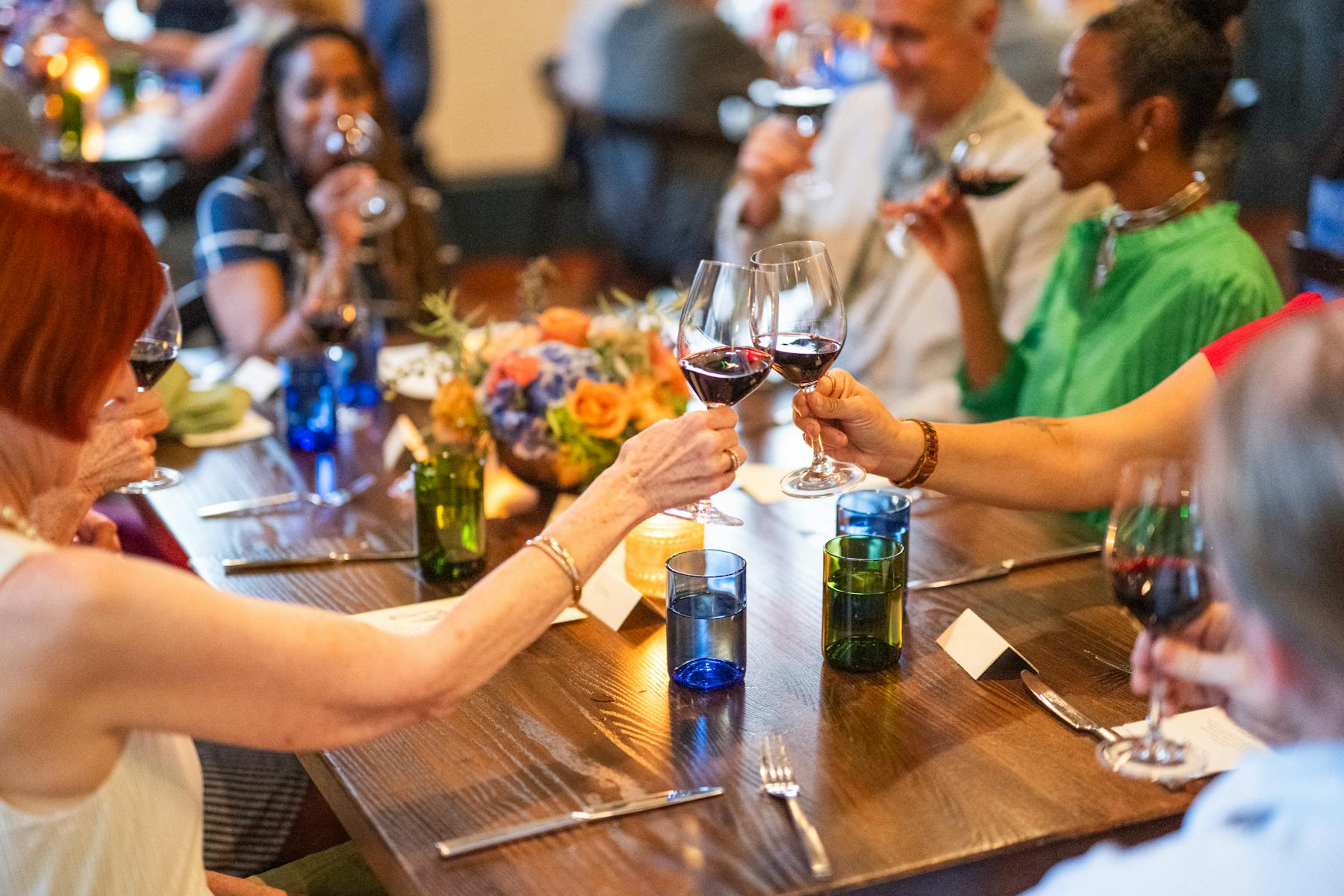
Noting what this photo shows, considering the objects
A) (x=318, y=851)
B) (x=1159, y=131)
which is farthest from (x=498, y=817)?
(x=1159, y=131)

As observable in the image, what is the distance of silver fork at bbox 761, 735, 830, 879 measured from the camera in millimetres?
1162

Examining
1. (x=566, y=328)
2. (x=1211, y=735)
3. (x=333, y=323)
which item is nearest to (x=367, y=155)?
(x=333, y=323)

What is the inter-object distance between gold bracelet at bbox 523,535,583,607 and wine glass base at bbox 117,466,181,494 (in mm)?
896

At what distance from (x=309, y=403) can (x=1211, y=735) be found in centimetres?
149

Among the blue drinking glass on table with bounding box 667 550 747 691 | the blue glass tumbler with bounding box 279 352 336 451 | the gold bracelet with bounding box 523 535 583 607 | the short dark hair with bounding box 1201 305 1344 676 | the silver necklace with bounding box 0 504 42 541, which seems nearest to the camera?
the short dark hair with bounding box 1201 305 1344 676

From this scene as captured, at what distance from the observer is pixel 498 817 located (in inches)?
49.0

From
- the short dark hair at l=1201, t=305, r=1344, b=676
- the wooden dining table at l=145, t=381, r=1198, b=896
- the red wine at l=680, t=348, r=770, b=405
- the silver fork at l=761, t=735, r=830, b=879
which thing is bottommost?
the wooden dining table at l=145, t=381, r=1198, b=896

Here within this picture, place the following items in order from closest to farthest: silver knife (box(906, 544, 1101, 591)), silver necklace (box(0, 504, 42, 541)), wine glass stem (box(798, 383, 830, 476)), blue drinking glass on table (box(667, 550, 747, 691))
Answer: silver necklace (box(0, 504, 42, 541))
blue drinking glass on table (box(667, 550, 747, 691))
wine glass stem (box(798, 383, 830, 476))
silver knife (box(906, 544, 1101, 591))

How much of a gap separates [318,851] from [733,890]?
2.91ft

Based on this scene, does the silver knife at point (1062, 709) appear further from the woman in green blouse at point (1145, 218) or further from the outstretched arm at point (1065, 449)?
the woman in green blouse at point (1145, 218)

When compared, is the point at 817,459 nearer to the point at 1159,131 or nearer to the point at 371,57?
the point at 1159,131

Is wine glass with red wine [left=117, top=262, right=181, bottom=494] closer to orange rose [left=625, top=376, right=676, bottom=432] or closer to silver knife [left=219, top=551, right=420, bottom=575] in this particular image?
silver knife [left=219, top=551, right=420, bottom=575]

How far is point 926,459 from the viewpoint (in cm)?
171

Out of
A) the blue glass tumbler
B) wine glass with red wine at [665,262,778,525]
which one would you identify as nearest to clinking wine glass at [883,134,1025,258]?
wine glass with red wine at [665,262,778,525]
